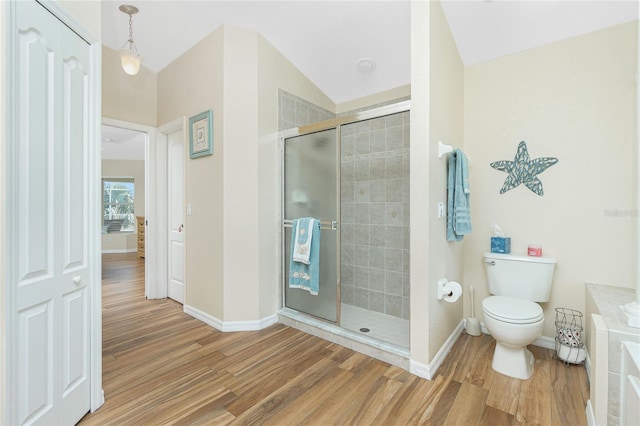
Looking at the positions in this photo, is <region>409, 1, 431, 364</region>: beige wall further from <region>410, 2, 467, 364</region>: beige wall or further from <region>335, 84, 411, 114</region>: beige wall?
<region>335, 84, 411, 114</region>: beige wall

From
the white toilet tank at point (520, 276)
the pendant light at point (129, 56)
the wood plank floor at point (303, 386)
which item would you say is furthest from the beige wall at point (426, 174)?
the pendant light at point (129, 56)

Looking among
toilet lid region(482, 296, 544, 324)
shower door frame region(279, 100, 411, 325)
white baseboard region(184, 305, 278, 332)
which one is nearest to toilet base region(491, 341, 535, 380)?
toilet lid region(482, 296, 544, 324)

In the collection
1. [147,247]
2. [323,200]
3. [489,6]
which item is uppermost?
[489,6]

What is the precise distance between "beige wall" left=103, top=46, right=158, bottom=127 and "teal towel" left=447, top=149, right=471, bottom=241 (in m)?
3.34

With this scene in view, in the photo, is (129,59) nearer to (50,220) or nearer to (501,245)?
(50,220)

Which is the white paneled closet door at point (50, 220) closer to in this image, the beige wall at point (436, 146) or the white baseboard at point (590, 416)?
the beige wall at point (436, 146)

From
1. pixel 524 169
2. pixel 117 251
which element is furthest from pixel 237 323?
pixel 117 251

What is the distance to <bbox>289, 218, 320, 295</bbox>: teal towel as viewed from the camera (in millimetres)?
2625

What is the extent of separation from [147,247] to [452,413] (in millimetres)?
3446

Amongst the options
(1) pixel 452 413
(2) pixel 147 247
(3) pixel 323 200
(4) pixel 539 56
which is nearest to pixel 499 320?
(1) pixel 452 413

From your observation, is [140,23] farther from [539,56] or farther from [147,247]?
[539,56]

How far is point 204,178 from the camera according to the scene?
9.53ft

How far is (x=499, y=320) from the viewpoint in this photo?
193cm

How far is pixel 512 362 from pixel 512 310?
0.35m
